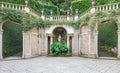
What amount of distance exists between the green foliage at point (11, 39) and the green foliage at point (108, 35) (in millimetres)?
8484

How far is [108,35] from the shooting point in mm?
13492

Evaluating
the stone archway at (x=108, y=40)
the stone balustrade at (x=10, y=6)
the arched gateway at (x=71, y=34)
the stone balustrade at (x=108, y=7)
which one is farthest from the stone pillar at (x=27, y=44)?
the stone archway at (x=108, y=40)

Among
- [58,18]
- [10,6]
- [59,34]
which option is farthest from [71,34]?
[10,6]

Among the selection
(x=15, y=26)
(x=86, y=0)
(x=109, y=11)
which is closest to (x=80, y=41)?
(x=109, y=11)

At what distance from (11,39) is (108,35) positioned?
957cm

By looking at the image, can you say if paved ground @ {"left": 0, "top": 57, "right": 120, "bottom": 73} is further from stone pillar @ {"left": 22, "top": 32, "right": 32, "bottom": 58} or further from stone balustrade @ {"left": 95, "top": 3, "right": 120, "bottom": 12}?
stone balustrade @ {"left": 95, "top": 3, "right": 120, "bottom": 12}

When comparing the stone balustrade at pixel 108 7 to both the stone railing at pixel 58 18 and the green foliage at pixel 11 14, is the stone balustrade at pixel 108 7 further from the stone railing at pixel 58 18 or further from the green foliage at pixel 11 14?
the green foliage at pixel 11 14

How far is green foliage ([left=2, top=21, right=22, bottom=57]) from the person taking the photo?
12178mm

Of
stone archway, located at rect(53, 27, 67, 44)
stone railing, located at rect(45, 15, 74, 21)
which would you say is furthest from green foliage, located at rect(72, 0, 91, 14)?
stone archway, located at rect(53, 27, 67, 44)

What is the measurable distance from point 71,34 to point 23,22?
5440 mm

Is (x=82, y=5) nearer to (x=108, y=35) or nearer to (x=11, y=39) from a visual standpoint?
(x=108, y=35)

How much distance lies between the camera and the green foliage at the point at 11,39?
1218cm

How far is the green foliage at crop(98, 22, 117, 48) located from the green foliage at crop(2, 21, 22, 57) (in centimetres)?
848

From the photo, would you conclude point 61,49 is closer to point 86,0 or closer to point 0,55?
point 0,55
